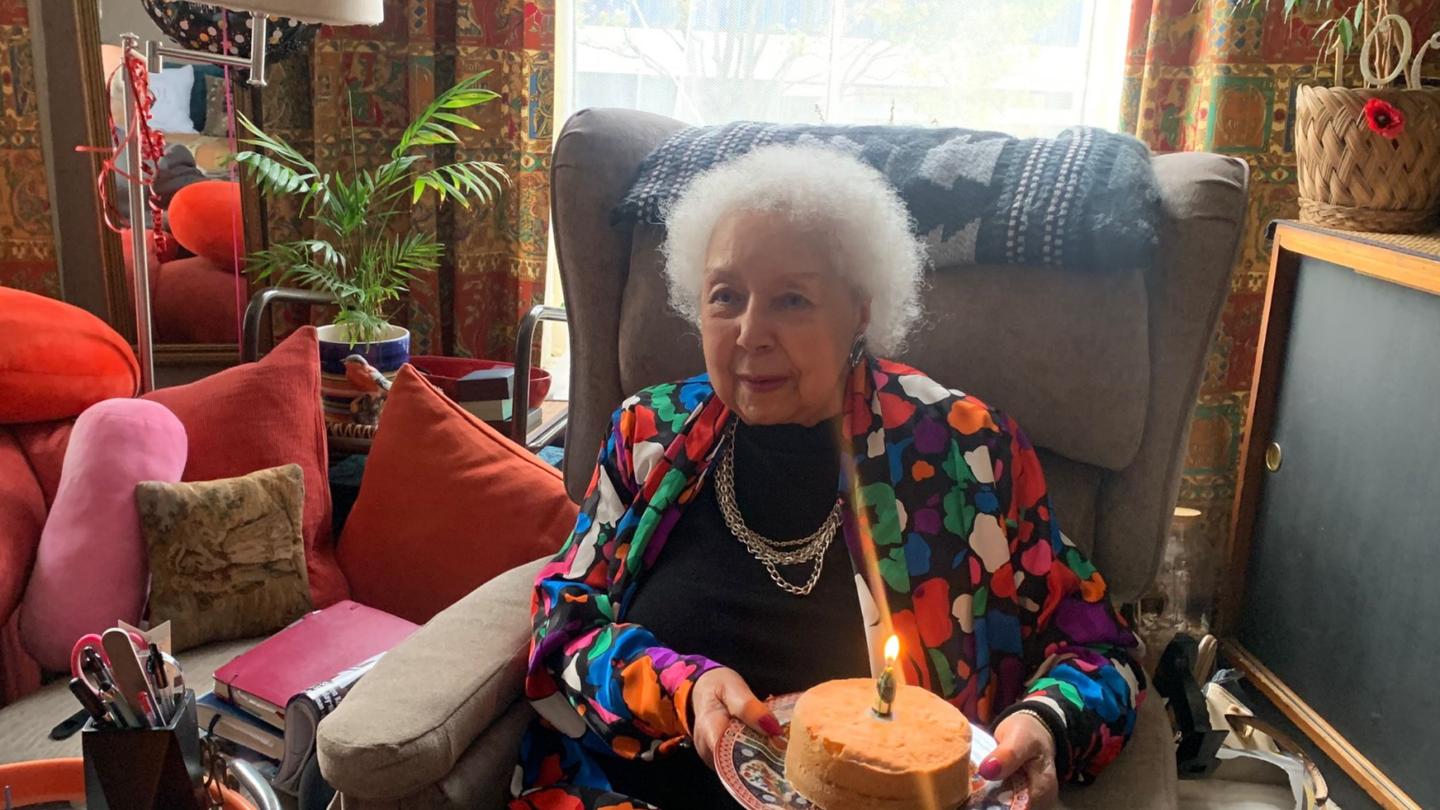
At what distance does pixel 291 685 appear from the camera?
144 cm

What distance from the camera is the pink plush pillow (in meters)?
1.58

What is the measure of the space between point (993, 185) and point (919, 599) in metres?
0.54

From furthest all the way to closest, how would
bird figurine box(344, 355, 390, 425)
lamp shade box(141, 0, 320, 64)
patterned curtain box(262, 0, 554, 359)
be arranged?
patterned curtain box(262, 0, 554, 359) < lamp shade box(141, 0, 320, 64) < bird figurine box(344, 355, 390, 425)

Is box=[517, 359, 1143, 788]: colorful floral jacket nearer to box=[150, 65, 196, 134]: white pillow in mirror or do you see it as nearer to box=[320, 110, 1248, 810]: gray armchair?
box=[320, 110, 1248, 810]: gray armchair

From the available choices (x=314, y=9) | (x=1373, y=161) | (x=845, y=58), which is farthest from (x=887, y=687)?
(x=845, y=58)

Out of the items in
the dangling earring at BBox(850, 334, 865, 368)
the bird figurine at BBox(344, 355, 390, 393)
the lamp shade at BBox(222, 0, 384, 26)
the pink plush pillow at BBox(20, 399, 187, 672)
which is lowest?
the pink plush pillow at BBox(20, 399, 187, 672)

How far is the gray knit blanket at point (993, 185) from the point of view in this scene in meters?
1.31

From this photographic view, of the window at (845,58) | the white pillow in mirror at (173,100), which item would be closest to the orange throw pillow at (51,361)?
the white pillow in mirror at (173,100)

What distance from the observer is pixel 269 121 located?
253 cm

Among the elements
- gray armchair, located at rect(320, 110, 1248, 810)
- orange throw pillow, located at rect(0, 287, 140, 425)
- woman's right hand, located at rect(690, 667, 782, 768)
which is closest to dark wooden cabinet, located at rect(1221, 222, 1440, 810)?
gray armchair, located at rect(320, 110, 1248, 810)

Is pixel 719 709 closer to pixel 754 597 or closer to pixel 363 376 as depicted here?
pixel 754 597

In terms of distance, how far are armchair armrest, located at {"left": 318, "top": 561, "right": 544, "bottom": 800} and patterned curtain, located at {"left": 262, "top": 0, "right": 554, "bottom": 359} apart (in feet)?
4.60

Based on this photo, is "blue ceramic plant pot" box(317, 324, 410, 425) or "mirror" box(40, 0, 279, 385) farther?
"mirror" box(40, 0, 279, 385)

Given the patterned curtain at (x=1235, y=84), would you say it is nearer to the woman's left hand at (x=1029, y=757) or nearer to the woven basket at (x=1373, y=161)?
the woven basket at (x=1373, y=161)
